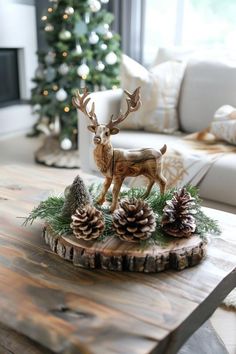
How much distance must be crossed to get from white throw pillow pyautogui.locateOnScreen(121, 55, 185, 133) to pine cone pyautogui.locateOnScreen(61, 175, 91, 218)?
1.33 meters

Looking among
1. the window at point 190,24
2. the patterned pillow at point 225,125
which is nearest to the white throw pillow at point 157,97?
the patterned pillow at point 225,125

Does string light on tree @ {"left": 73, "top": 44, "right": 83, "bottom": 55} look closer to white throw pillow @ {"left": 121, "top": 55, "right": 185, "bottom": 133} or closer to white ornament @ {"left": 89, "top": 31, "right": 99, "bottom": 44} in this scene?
white ornament @ {"left": 89, "top": 31, "right": 99, "bottom": 44}

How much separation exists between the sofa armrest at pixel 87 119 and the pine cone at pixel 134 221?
1.27m

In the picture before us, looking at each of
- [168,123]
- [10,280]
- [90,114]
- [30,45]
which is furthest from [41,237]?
[30,45]

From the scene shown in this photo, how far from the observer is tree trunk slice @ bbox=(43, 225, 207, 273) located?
3.02 ft

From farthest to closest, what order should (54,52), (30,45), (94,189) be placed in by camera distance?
(30,45) → (54,52) → (94,189)

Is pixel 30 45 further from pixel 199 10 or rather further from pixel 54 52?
pixel 199 10

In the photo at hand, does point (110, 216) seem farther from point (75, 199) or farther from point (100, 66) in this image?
point (100, 66)

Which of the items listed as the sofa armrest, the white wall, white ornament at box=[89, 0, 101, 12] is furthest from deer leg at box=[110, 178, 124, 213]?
the white wall

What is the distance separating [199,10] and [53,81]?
4.58ft

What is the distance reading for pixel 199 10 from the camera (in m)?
3.30

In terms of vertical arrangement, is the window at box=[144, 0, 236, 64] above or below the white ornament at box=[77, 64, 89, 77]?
above

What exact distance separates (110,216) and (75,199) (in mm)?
108

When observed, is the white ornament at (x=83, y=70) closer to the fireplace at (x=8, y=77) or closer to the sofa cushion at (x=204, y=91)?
the sofa cushion at (x=204, y=91)
